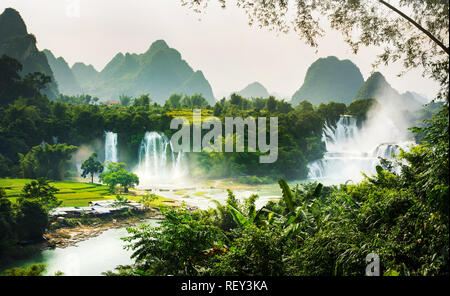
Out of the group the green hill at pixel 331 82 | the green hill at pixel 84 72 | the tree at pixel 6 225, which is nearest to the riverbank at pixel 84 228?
the tree at pixel 6 225

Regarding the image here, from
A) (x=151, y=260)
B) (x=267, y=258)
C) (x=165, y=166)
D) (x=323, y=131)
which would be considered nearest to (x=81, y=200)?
(x=165, y=166)

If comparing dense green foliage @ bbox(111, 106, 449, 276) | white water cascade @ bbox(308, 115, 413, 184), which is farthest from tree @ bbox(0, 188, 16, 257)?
white water cascade @ bbox(308, 115, 413, 184)

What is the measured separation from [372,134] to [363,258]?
2332 centimetres

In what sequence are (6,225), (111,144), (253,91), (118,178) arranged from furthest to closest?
(253,91)
(111,144)
(118,178)
(6,225)

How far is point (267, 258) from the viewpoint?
7.37 ft

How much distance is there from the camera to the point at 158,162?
17703mm

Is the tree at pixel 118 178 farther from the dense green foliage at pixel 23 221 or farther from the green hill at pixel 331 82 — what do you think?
the green hill at pixel 331 82

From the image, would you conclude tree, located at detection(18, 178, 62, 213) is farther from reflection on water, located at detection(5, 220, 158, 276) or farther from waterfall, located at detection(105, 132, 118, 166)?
waterfall, located at detection(105, 132, 118, 166)

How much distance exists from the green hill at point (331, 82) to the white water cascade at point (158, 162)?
40.5 metres

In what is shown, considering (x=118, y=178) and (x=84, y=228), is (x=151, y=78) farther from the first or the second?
(x=84, y=228)
